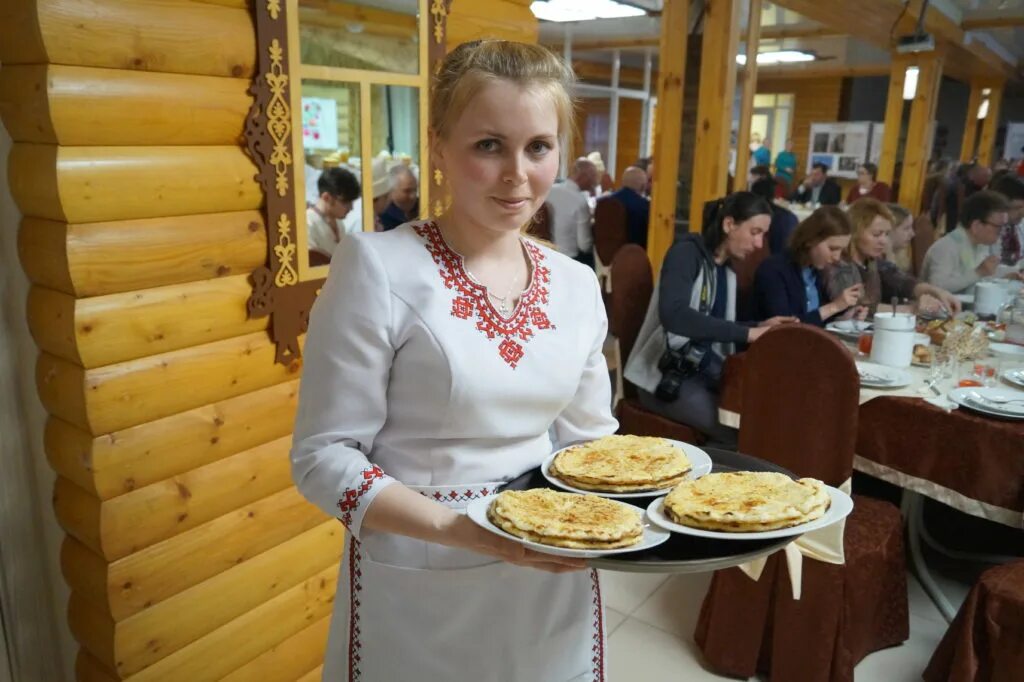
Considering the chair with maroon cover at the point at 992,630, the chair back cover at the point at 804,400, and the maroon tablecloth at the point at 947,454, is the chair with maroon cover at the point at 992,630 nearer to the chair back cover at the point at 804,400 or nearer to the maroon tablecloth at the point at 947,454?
the maroon tablecloth at the point at 947,454

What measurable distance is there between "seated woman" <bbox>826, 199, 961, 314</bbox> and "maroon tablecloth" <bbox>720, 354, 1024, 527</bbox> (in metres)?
1.26

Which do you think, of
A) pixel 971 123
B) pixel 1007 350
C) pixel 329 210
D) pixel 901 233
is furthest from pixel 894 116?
pixel 329 210

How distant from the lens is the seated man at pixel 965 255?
4.11m

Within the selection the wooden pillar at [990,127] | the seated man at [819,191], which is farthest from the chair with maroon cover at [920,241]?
the wooden pillar at [990,127]

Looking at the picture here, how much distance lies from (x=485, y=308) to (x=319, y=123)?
107cm

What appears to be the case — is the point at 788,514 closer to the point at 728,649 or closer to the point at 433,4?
the point at 728,649

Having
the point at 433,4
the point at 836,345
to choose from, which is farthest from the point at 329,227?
the point at 836,345

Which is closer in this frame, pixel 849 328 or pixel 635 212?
pixel 849 328

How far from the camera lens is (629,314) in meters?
3.32

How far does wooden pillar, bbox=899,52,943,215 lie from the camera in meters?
8.27

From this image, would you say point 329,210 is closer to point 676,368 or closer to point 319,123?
point 319,123

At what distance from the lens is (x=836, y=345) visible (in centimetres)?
196

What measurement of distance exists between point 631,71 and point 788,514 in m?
14.1

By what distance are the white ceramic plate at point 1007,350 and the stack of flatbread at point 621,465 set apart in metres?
2.17
